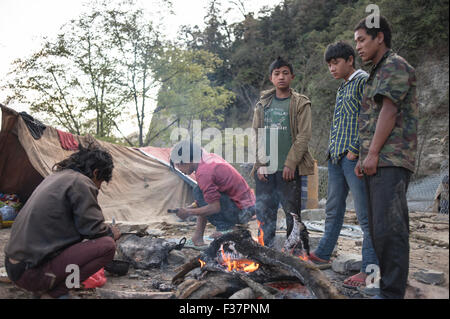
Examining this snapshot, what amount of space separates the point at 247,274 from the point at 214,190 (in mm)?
1376

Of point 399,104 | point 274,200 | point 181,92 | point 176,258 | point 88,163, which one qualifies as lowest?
point 176,258

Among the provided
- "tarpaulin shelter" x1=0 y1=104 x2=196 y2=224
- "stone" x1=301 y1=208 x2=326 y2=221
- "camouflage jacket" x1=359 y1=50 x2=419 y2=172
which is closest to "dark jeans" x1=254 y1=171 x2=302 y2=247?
"camouflage jacket" x1=359 y1=50 x2=419 y2=172

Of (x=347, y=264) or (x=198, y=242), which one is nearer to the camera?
(x=347, y=264)

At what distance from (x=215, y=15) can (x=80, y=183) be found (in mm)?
22409

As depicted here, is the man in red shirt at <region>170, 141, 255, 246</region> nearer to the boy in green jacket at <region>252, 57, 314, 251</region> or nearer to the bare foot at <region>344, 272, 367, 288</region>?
the boy in green jacket at <region>252, 57, 314, 251</region>

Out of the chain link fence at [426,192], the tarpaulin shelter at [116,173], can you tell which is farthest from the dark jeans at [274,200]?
the chain link fence at [426,192]

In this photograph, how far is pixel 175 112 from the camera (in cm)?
1345

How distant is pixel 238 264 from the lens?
249cm

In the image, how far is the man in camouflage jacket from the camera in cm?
176

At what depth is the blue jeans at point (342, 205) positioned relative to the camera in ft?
7.86

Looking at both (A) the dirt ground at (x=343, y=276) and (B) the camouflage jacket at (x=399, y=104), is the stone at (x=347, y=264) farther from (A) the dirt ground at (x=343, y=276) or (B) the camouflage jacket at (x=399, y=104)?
(B) the camouflage jacket at (x=399, y=104)

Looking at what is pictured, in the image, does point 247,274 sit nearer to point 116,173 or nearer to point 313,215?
point 313,215

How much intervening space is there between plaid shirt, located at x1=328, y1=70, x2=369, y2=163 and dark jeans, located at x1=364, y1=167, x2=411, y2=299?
0.68m

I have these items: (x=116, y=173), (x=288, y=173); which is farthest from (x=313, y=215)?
(x=116, y=173)
